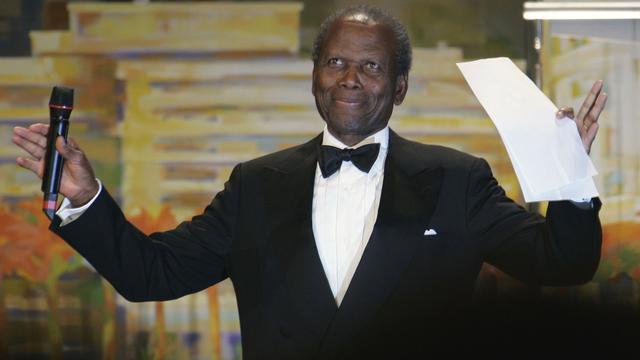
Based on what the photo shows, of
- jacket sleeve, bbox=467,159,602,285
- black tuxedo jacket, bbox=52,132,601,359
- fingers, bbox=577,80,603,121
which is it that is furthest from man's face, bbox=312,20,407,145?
fingers, bbox=577,80,603,121

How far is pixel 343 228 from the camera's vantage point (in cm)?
171

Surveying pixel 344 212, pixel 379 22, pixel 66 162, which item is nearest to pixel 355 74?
pixel 379 22

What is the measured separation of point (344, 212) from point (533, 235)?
1.22ft

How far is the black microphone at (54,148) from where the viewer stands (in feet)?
4.60

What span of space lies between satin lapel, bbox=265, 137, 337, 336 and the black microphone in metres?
0.42

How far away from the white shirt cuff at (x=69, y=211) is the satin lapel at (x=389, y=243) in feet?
1.55

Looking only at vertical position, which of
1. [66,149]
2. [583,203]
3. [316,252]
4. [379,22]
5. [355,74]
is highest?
[379,22]

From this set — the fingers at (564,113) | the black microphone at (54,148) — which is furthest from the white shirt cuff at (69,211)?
the fingers at (564,113)

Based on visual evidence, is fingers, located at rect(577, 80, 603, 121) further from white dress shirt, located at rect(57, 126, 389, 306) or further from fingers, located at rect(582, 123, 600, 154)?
white dress shirt, located at rect(57, 126, 389, 306)

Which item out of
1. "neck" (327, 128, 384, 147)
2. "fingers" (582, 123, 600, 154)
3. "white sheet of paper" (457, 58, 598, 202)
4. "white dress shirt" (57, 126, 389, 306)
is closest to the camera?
"white sheet of paper" (457, 58, 598, 202)

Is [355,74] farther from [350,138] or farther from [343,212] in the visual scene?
[343,212]

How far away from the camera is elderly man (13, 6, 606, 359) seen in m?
1.52

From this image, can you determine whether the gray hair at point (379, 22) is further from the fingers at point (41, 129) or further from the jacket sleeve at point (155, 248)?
the fingers at point (41, 129)

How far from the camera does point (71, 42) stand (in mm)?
4574
